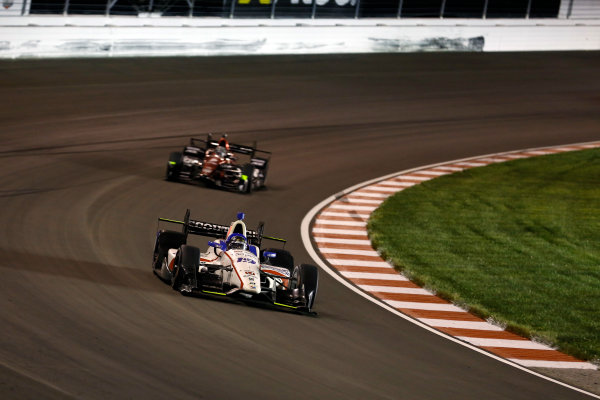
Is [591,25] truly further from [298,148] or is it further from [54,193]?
[54,193]

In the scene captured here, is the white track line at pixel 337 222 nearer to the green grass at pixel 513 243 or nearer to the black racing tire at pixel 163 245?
the green grass at pixel 513 243

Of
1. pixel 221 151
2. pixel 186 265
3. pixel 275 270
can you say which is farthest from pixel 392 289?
pixel 221 151

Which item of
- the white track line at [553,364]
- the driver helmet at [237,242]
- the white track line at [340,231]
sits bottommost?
the white track line at [340,231]

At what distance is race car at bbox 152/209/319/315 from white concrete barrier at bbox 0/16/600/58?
19753 millimetres

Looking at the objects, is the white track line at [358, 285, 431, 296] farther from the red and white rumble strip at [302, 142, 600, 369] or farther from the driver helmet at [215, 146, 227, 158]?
the driver helmet at [215, 146, 227, 158]

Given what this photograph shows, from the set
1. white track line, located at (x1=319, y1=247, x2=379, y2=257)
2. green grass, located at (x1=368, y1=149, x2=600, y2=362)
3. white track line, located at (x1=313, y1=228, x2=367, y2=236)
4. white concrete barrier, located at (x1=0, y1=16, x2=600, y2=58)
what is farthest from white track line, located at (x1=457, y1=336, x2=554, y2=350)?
white concrete barrier, located at (x1=0, y1=16, x2=600, y2=58)

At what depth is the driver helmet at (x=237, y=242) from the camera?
13.8 meters

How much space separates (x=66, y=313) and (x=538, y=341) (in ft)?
20.4

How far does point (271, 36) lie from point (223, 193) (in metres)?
18.0

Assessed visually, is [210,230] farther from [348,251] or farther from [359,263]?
[348,251]

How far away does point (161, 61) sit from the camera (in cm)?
3506

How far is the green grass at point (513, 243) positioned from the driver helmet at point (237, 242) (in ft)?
11.4

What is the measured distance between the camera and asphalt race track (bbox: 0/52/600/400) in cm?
1048

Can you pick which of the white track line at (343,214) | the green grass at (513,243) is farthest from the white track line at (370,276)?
the white track line at (343,214)
